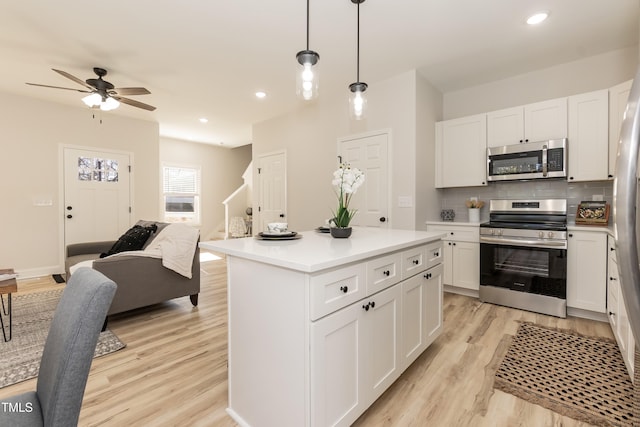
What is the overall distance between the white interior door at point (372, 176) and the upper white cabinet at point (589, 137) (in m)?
1.92

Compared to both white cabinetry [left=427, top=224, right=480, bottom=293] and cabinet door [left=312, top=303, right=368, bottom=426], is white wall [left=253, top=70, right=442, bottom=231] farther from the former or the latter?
cabinet door [left=312, top=303, right=368, bottom=426]

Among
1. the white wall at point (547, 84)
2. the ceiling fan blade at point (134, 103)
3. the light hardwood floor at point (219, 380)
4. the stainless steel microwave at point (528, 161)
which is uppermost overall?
the white wall at point (547, 84)

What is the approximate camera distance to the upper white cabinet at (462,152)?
12.2 feet

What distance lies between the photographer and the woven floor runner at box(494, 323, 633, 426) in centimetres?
170

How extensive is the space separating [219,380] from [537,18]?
12.7 ft

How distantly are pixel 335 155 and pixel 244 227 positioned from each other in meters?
4.43

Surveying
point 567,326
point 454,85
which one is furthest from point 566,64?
point 567,326

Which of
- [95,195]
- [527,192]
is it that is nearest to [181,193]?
[95,195]

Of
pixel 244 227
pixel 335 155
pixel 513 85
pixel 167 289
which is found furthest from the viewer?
pixel 244 227

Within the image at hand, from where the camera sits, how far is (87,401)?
178cm

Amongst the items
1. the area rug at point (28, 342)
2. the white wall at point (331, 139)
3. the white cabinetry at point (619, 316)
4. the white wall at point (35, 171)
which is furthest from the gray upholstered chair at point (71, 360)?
the white wall at point (35, 171)

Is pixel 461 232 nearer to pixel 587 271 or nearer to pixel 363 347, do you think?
pixel 587 271

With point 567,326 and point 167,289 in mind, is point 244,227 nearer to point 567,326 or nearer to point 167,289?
point 167,289

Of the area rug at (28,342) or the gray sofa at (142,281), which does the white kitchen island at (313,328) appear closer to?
the area rug at (28,342)
